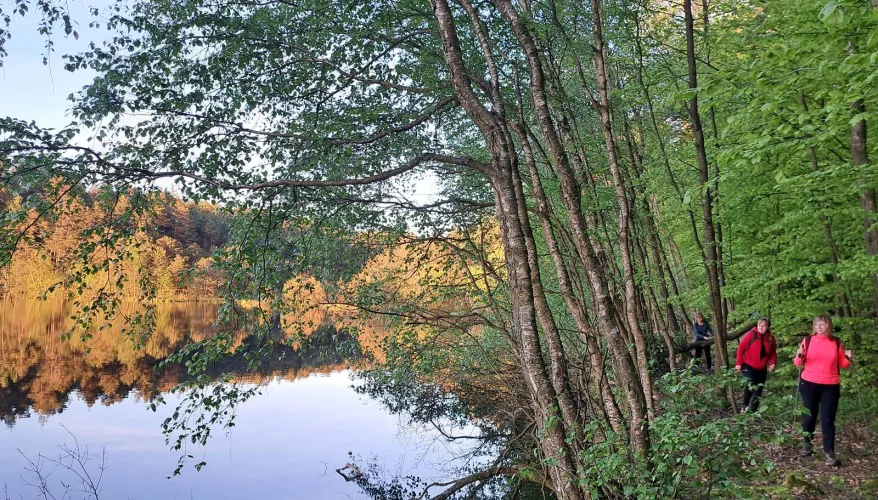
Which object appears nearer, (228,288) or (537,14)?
(228,288)

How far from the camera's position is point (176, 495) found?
1073 centimetres

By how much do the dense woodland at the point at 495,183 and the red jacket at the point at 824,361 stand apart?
36.9 inches

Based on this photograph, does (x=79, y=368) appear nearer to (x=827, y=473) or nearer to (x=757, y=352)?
(x=757, y=352)

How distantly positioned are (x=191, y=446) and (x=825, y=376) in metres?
13.1

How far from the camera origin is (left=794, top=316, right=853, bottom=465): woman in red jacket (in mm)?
6137

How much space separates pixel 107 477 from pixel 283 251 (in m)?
8.26

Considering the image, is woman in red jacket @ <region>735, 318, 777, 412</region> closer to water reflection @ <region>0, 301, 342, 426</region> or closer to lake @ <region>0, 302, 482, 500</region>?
lake @ <region>0, 302, 482, 500</region>

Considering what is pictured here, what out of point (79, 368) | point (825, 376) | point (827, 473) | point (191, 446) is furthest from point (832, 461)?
point (79, 368)

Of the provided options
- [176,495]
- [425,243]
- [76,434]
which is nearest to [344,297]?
[425,243]

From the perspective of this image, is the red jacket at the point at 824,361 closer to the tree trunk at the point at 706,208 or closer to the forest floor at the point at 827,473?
the forest floor at the point at 827,473

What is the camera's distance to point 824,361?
619cm

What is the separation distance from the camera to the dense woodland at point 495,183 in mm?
4535

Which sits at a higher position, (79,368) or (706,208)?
(706,208)

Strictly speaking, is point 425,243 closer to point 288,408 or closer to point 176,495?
point 176,495
